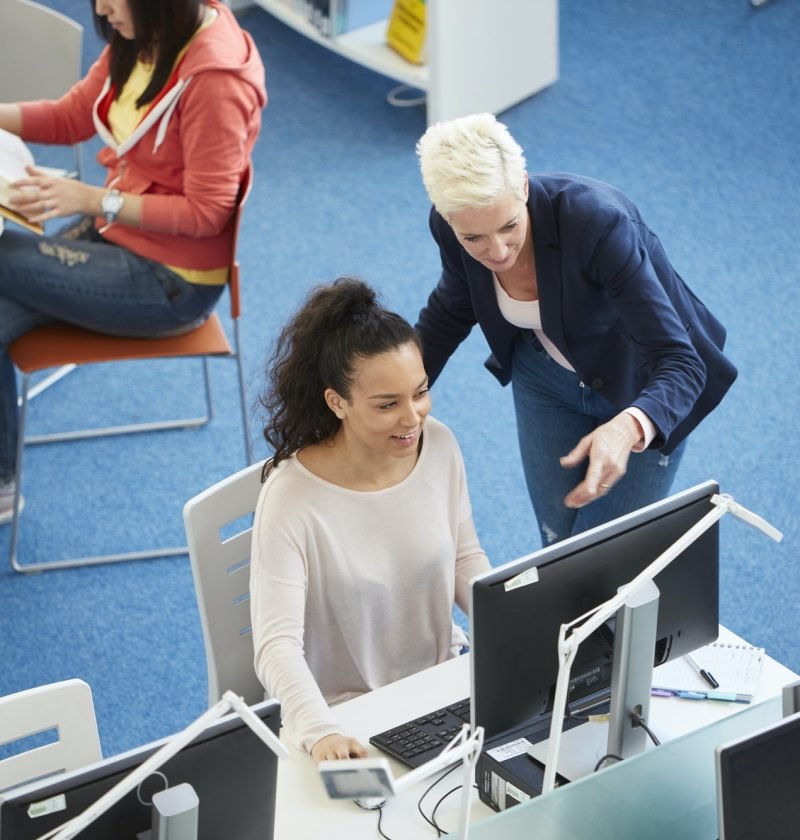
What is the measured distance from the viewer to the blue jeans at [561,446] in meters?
2.43

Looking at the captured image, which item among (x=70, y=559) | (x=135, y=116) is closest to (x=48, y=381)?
(x=70, y=559)

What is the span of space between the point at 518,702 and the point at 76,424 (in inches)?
91.4

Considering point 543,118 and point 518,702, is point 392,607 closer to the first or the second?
point 518,702

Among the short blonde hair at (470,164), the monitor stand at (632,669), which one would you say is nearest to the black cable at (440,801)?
the monitor stand at (632,669)

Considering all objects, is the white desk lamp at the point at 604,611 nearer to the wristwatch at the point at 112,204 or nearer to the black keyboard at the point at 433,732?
the black keyboard at the point at 433,732

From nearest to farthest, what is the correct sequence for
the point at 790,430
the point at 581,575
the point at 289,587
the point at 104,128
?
the point at 581,575 → the point at 289,587 → the point at 104,128 → the point at 790,430

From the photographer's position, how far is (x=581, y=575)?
181 cm

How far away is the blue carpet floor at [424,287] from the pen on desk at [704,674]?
92cm

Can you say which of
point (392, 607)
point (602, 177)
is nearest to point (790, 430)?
point (602, 177)

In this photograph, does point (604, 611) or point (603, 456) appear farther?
point (603, 456)

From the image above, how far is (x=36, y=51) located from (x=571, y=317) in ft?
7.06

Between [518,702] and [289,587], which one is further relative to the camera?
[289,587]

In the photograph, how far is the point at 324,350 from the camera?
2213 mm

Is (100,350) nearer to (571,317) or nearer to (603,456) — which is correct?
(571,317)
